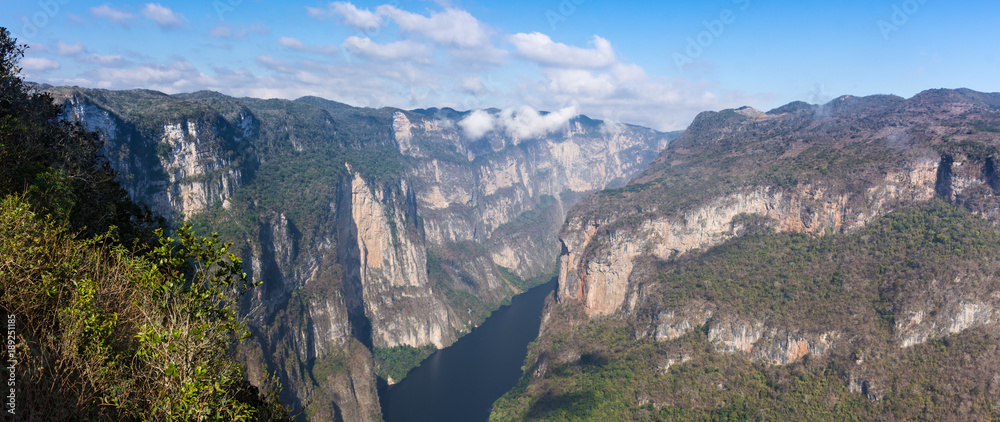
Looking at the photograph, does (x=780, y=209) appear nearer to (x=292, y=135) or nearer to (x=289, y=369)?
(x=289, y=369)

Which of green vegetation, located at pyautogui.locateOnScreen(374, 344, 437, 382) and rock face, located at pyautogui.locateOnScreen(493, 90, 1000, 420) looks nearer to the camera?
rock face, located at pyautogui.locateOnScreen(493, 90, 1000, 420)

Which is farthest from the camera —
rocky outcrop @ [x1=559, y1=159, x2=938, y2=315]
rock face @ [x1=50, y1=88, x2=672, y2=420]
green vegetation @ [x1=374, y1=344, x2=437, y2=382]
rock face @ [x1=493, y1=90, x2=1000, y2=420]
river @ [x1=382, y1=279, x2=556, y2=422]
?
green vegetation @ [x1=374, y1=344, x2=437, y2=382]

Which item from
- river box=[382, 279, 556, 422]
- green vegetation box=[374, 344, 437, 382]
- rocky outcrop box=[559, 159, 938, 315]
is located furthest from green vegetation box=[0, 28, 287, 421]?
green vegetation box=[374, 344, 437, 382]

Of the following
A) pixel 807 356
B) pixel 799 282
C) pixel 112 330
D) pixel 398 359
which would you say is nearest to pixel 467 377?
pixel 398 359

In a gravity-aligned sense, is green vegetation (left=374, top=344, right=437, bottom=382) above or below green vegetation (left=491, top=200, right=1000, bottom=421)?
below

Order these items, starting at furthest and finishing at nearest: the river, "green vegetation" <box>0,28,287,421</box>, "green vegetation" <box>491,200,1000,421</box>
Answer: the river
"green vegetation" <box>491,200,1000,421</box>
"green vegetation" <box>0,28,287,421</box>

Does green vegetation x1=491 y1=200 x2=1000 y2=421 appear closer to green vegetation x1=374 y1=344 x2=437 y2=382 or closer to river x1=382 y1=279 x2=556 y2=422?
river x1=382 y1=279 x2=556 y2=422

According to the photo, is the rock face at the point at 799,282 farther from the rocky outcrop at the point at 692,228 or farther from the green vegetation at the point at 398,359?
the green vegetation at the point at 398,359
